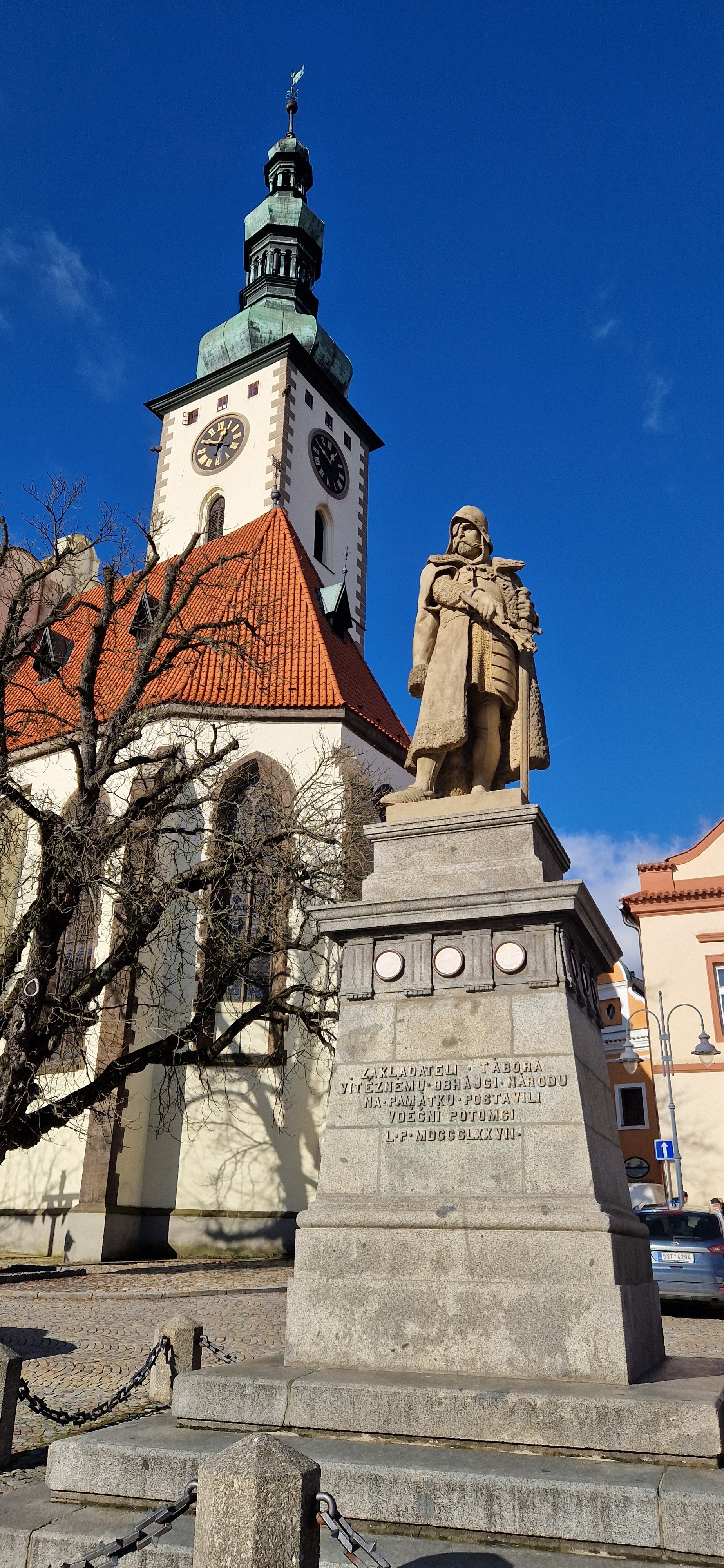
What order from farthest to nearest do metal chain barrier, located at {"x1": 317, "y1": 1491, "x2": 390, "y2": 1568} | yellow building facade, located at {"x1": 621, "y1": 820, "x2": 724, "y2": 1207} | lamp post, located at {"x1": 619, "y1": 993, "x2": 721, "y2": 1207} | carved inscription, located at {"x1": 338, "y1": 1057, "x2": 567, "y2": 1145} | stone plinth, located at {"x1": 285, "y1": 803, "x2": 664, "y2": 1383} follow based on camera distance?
yellow building facade, located at {"x1": 621, "y1": 820, "x2": 724, "y2": 1207}, lamp post, located at {"x1": 619, "y1": 993, "x2": 721, "y2": 1207}, carved inscription, located at {"x1": 338, "y1": 1057, "x2": 567, "y2": 1145}, stone plinth, located at {"x1": 285, "y1": 803, "x2": 664, "y2": 1383}, metal chain barrier, located at {"x1": 317, "y1": 1491, "x2": 390, "y2": 1568}

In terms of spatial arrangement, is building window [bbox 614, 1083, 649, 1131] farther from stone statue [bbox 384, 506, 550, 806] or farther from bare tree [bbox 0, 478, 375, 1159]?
stone statue [bbox 384, 506, 550, 806]

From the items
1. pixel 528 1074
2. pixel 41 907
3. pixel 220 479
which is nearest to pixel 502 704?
pixel 528 1074

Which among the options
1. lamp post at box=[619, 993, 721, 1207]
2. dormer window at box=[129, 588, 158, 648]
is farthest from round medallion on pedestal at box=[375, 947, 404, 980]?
lamp post at box=[619, 993, 721, 1207]

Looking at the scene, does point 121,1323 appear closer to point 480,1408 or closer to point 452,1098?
point 452,1098

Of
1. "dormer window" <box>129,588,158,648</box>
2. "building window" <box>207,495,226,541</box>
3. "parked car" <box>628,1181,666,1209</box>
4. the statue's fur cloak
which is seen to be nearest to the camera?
the statue's fur cloak

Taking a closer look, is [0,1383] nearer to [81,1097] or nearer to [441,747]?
[441,747]

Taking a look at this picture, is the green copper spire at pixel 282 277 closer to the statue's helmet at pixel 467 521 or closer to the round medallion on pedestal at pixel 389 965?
the statue's helmet at pixel 467 521

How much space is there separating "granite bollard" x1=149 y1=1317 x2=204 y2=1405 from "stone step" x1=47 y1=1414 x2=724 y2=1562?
183 centimetres

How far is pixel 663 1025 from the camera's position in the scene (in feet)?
79.2

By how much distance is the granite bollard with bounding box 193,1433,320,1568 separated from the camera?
2.74 metres

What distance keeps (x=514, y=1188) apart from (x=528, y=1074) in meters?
0.53

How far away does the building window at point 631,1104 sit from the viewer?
1257 inches

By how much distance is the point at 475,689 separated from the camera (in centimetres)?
693

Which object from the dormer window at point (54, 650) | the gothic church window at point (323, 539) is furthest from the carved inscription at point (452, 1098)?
the gothic church window at point (323, 539)
